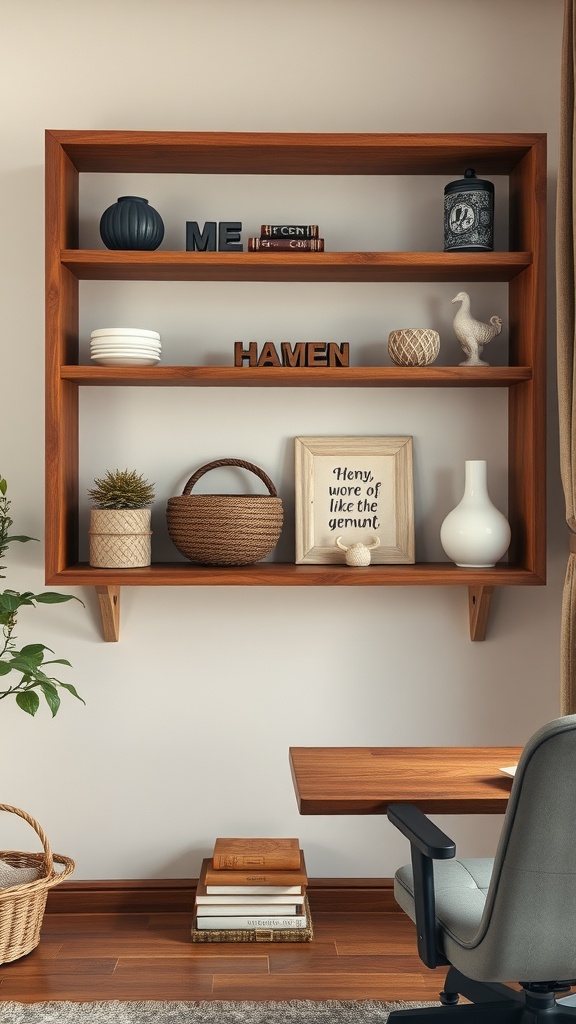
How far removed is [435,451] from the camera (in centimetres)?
275

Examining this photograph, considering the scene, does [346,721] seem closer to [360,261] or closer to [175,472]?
[175,472]

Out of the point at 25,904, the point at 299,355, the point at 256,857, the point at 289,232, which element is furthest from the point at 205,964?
the point at 289,232

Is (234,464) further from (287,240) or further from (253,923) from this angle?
(253,923)

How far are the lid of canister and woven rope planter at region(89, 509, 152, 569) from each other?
122 centimetres

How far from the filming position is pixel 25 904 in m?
2.38

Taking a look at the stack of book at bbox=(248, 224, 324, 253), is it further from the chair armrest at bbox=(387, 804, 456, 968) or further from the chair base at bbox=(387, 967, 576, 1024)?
the chair base at bbox=(387, 967, 576, 1024)

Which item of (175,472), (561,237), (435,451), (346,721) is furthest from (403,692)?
(561,237)

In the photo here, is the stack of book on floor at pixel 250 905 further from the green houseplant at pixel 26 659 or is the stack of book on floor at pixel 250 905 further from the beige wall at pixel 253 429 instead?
the green houseplant at pixel 26 659

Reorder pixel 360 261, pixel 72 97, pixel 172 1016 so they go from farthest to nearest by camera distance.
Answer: pixel 72 97
pixel 360 261
pixel 172 1016

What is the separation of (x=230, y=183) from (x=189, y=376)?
67 centimetres

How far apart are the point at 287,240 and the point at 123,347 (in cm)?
52

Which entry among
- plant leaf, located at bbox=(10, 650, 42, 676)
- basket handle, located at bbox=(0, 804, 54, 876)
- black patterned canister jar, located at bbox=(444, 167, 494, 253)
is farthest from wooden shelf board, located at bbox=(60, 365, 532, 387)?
basket handle, located at bbox=(0, 804, 54, 876)

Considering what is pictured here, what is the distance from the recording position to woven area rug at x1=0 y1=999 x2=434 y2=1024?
214cm

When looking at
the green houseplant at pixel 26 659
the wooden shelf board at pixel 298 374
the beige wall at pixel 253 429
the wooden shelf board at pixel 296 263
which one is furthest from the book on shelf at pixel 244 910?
the wooden shelf board at pixel 296 263
